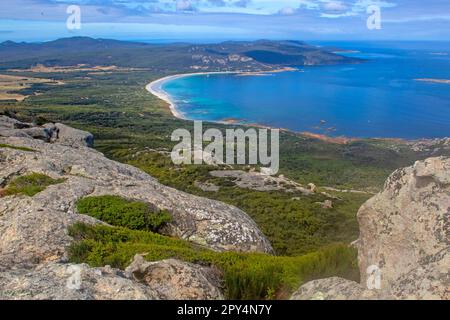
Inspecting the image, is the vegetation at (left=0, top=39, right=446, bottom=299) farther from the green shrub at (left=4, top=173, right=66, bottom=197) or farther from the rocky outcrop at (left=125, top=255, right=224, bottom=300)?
the rocky outcrop at (left=125, top=255, right=224, bottom=300)

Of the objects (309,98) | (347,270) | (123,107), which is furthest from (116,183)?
(309,98)

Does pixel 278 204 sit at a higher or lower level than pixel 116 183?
lower

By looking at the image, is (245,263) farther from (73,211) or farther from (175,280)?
(73,211)

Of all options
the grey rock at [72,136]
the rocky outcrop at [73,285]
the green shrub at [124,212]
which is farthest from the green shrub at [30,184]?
the grey rock at [72,136]

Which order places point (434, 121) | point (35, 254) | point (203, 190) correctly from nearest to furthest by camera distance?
1. point (35, 254)
2. point (203, 190)
3. point (434, 121)

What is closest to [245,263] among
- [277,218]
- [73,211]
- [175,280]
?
[175,280]

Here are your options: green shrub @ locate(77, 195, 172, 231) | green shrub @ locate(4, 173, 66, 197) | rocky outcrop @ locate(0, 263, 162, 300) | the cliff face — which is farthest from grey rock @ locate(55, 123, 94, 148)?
rocky outcrop @ locate(0, 263, 162, 300)
